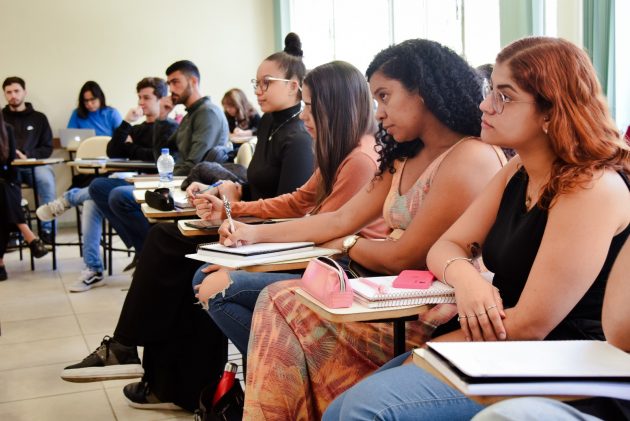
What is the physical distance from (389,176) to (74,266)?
13.8ft

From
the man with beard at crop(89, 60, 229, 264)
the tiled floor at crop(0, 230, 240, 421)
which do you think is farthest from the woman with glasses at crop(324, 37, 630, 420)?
the man with beard at crop(89, 60, 229, 264)

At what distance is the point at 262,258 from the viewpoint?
2125 mm

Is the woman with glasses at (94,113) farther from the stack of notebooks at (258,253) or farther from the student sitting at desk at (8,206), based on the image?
the stack of notebooks at (258,253)

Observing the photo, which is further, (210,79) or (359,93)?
(210,79)

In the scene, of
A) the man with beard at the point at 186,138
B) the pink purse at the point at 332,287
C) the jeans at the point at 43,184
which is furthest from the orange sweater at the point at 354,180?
the jeans at the point at 43,184

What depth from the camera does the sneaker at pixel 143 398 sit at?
2865mm

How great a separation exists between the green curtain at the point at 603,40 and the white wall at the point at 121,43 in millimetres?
5664

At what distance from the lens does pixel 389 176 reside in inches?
89.3

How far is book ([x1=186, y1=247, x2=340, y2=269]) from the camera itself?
2.07 metres

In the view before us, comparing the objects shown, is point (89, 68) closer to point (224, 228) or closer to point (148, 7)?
point (148, 7)

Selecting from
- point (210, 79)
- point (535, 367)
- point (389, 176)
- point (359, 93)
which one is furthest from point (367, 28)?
point (535, 367)

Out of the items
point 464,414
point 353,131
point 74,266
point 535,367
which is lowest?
point 74,266

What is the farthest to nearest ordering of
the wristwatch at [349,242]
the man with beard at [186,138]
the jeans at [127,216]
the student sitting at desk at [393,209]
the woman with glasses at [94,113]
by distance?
the woman with glasses at [94,113], the jeans at [127,216], the man with beard at [186,138], the wristwatch at [349,242], the student sitting at desk at [393,209]

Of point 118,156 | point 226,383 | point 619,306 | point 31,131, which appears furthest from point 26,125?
point 619,306
